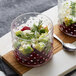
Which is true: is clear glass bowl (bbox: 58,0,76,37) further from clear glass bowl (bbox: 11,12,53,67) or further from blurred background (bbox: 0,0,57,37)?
blurred background (bbox: 0,0,57,37)

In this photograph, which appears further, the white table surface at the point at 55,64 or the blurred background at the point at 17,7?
the blurred background at the point at 17,7

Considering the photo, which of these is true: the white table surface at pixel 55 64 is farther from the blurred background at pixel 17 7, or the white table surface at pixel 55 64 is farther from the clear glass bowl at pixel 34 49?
the blurred background at pixel 17 7

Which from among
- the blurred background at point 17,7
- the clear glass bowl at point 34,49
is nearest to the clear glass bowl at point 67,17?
the clear glass bowl at point 34,49

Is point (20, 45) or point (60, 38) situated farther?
point (60, 38)

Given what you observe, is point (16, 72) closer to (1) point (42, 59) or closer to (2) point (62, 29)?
(1) point (42, 59)

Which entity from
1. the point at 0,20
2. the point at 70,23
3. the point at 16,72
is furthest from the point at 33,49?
the point at 0,20

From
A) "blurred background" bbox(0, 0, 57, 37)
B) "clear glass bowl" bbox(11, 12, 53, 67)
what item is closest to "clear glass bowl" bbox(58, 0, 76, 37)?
"clear glass bowl" bbox(11, 12, 53, 67)

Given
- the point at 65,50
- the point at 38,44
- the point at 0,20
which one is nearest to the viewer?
the point at 38,44
